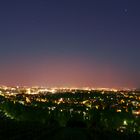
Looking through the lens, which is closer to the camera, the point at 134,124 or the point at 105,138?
the point at 105,138

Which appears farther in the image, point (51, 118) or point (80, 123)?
point (51, 118)

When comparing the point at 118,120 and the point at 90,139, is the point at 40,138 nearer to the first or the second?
the point at 90,139

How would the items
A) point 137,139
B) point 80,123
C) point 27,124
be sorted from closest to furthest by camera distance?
point 137,139, point 27,124, point 80,123

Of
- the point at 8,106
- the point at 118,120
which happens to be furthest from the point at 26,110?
the point at 118,120

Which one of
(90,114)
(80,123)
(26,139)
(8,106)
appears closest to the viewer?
(26,139)

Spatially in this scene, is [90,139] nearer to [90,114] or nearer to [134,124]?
[134,124]

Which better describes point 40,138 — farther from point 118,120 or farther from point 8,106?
point 8,106

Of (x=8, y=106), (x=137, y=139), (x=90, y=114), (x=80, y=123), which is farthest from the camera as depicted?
(x=8, y=106)

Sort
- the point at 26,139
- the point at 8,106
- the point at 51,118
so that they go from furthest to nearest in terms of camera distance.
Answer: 1. the point at 8,106
2. the point at 51,118
3. the point at 26,139

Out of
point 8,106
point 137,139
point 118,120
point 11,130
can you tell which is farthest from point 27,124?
point 8,106
